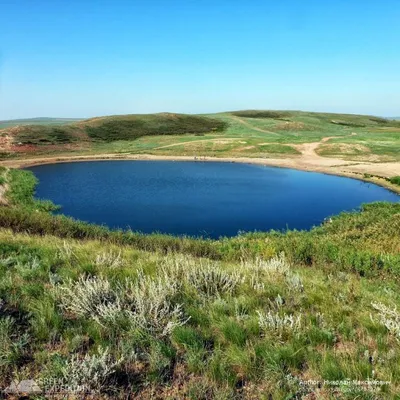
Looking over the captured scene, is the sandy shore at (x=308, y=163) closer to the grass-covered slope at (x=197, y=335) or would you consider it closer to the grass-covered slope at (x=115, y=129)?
the grass-covered slope at (x=115, y=129)

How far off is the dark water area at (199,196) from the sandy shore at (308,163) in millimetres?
2353

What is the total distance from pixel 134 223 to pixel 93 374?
25608 mm

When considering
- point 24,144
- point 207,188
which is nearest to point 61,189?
point 207,188

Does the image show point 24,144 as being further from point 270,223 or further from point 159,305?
point 159,305

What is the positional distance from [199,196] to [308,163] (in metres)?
29.8

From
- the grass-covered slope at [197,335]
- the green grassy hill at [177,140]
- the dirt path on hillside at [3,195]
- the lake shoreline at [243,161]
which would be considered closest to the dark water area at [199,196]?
the lake shoreline at [243,161]

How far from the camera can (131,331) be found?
15.8 feet

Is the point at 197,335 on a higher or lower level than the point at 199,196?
higher

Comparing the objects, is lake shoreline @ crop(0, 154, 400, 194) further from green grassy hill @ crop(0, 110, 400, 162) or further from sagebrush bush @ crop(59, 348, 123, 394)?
sagebrush bush @ crop(59, 348, 123, 394)

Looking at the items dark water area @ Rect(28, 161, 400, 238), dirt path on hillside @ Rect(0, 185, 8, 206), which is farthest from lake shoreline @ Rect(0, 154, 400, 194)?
dirt path on hillside @ Rect(0, 185, 8, 206)

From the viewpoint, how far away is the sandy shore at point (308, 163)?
5003 cm

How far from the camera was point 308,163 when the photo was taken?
6188 centimetres

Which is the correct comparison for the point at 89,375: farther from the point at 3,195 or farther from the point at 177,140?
the point at 177,140

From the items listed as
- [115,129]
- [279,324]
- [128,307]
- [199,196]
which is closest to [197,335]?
[279,324]
